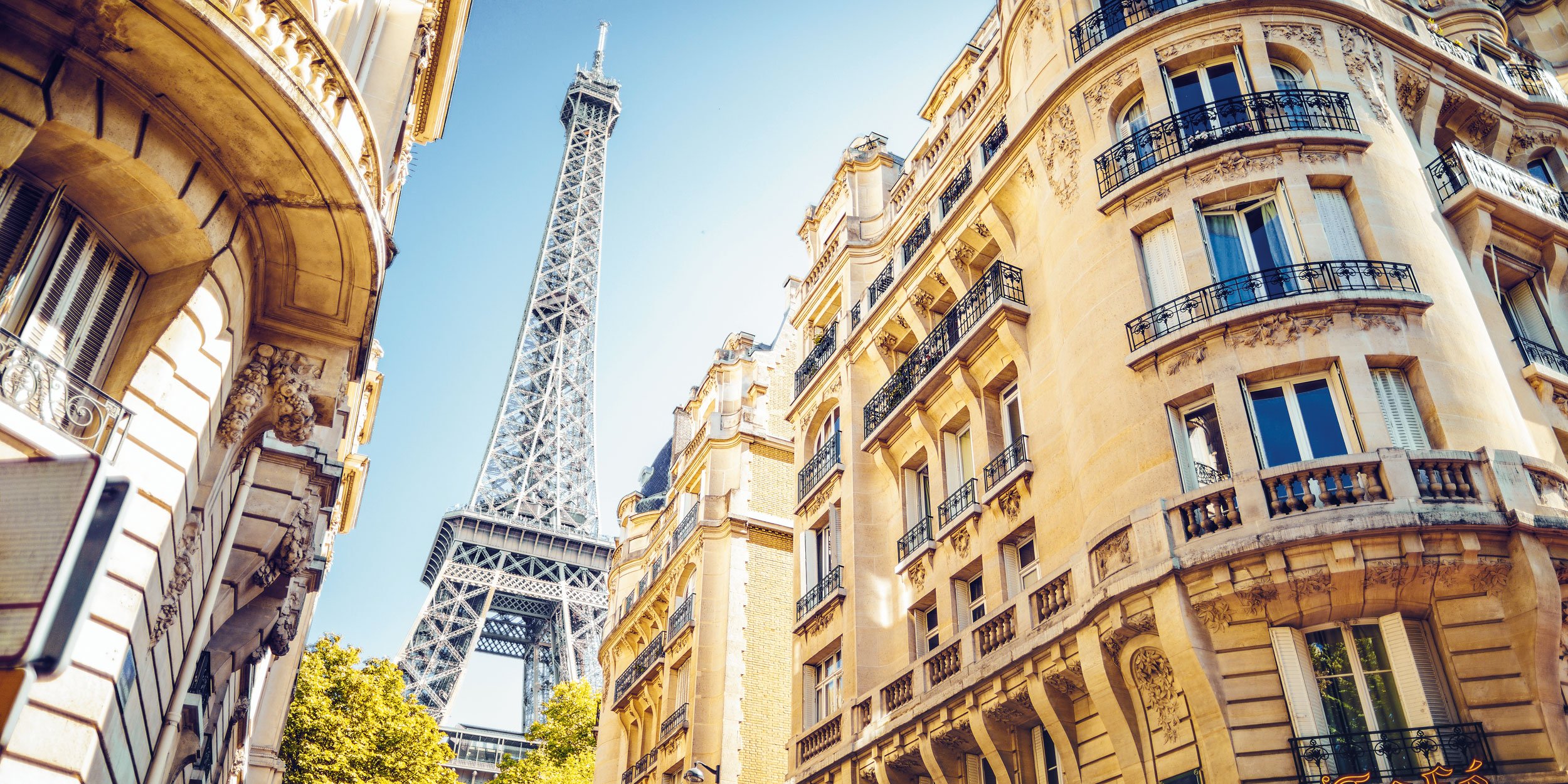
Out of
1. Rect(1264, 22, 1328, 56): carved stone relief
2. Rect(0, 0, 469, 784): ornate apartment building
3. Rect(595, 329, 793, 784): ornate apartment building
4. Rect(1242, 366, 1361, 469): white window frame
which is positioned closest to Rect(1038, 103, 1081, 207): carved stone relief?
Rect(1264, 22, 1328, 56): carved stone relief

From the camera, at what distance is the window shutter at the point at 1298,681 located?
12711mm

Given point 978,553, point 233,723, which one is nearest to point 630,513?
point 233,723

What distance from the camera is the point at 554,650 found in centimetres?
9569

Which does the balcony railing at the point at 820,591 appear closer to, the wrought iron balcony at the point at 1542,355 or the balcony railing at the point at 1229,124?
the balcony railing at the point at 1229,124

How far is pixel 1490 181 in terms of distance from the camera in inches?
695

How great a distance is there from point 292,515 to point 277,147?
7061 mm

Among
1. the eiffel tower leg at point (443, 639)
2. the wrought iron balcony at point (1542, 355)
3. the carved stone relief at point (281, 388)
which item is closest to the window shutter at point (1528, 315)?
the wrought iron balcony at point (1542, 355)

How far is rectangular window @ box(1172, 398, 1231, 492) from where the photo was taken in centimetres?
1482

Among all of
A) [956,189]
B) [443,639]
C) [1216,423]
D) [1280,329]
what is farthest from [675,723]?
[443,639]

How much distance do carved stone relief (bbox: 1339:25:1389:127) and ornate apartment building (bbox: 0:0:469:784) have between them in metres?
15.0

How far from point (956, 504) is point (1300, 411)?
697 cm

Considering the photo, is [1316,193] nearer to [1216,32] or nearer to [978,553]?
[1216,32]

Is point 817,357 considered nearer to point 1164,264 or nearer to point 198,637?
point 1164,264

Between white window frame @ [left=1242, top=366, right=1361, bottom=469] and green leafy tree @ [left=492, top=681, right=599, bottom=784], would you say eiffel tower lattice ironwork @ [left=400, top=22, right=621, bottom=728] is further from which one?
white window frame @ [left=1242, top=366, right=1361, bottom=469]
